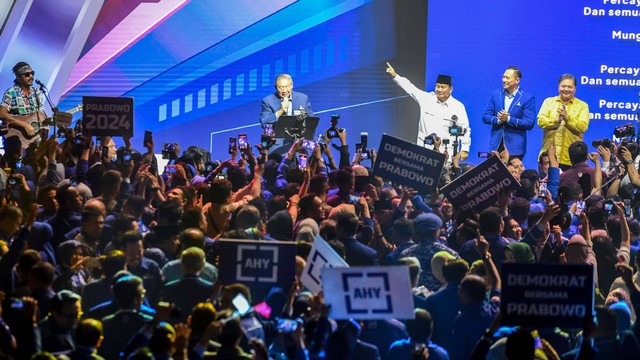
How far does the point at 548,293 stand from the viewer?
255 inches

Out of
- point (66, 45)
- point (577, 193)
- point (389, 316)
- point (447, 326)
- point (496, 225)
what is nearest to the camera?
point (389, 316)

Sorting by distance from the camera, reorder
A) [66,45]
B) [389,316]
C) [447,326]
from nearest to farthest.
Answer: [389,316] → [447,326] → [66,45]

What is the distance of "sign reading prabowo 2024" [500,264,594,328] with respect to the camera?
6.42m

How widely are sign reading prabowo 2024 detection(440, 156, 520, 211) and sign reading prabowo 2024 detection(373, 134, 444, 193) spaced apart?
348mm

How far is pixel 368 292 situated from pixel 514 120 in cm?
1080

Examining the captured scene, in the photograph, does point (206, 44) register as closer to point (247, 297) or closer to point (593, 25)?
point (593, 25)

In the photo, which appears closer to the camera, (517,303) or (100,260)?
(517,303)

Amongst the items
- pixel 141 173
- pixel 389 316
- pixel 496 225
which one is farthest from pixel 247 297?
pixel 141 173

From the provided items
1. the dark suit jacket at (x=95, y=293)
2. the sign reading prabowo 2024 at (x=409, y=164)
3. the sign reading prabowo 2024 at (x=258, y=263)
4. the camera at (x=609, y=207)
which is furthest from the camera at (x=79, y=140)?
the camera at (x=609, y=207)

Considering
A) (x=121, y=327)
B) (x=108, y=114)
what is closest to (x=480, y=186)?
(x=108, y=114)

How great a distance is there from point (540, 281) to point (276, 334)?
1.42 m

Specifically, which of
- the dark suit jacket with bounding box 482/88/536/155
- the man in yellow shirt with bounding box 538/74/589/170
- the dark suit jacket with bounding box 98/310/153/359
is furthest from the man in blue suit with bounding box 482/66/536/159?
the dark suit jacket with bounding box 98/310/153/359

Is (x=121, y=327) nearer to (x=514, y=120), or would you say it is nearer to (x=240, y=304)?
(x=240, y=304)

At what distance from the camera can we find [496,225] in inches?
343
